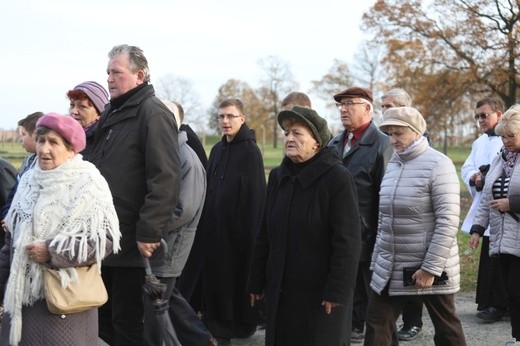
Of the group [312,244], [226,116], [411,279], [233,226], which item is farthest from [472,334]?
[312,244]

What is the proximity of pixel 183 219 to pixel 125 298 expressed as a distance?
2.46 ft

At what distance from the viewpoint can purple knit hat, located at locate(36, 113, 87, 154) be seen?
393 cm

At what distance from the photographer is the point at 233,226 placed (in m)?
6.75

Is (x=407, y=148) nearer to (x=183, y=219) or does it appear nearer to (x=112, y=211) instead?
(x=183, y=219)

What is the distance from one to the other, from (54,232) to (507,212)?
3808 mm

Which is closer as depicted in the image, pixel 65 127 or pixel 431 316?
pixel 65 127

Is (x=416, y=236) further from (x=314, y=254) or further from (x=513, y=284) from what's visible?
(x=513, y=284)

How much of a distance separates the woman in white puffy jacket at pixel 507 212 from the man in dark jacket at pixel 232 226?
2027 millimetres

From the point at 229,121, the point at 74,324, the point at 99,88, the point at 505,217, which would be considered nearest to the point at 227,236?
the point at 229,121

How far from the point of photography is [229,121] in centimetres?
678

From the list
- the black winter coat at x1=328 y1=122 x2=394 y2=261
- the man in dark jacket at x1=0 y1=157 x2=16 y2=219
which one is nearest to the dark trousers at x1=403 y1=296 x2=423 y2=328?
the black winter coat at x1=328 y1=122 x2=394 y2=261

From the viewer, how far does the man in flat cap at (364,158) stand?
623 cm

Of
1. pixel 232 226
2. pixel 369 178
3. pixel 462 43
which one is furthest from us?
pixel 462 43

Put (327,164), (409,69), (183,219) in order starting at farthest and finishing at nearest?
(409,69) → (183,219) → (327,164)
